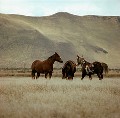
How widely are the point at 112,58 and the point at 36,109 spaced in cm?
18446

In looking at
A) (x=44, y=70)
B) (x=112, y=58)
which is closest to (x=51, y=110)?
(x=44, y=70)

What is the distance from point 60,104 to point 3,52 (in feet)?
446

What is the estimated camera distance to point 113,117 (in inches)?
380

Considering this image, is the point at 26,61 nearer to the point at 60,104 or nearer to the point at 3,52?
the point at 3,52

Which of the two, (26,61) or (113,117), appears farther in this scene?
(26,61)

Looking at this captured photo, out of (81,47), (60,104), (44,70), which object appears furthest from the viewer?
(81,47)

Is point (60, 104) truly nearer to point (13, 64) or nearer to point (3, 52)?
point (13, 64)

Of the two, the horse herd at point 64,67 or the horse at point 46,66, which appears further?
the horse herd at point 64,67

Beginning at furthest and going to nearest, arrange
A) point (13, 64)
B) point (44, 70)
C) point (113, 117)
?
point (13, 64)
point (44, 70)
point (113, 117)

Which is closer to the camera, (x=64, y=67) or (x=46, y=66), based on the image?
(x=46, y=66)

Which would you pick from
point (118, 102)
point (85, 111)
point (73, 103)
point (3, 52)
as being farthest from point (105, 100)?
point (3, 52)

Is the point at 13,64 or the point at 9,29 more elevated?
the point at 9,29

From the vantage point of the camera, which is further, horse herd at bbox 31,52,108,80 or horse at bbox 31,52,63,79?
horse herd at bbox 31,52,108,80

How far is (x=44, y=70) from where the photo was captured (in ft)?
97.6
